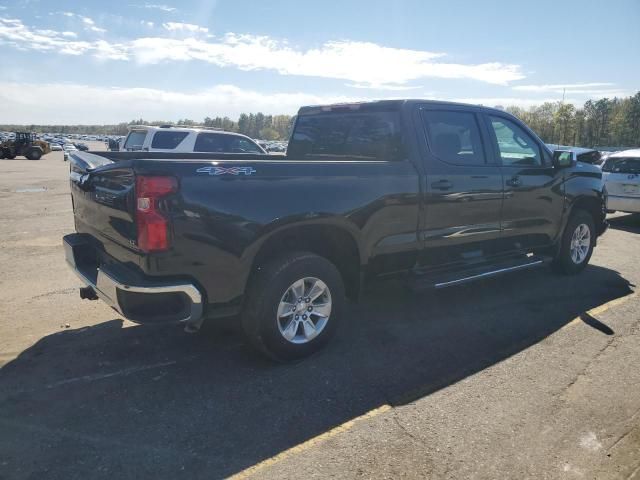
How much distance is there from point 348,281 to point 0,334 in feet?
9.89

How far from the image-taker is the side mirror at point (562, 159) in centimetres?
578

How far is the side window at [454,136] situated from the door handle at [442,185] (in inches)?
9.1

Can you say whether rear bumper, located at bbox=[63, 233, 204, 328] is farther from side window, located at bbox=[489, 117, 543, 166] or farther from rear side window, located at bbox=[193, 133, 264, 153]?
rear side window, located at bbox=[193, 133, 264, 153]

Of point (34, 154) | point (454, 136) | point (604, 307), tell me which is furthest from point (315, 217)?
point (34, 154)

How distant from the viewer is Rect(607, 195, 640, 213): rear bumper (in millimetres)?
10594

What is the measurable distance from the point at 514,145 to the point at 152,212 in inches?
163

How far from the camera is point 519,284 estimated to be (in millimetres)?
6113

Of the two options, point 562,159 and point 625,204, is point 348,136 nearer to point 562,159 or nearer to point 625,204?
point 562,159

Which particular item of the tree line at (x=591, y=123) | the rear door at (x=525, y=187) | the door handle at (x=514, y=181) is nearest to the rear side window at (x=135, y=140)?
the rear door at (x=525, y=187)

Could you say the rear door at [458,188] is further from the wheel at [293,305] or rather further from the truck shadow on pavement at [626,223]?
the truck shadow on pavement at [626,223]

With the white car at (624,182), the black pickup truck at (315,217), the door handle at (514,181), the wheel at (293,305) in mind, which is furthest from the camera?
the white car at (624,182)

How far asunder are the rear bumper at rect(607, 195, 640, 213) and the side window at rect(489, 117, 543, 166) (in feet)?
19.9

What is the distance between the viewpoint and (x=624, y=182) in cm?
1085

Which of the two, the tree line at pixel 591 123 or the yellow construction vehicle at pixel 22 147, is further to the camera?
the tree line at pixel 591 123
